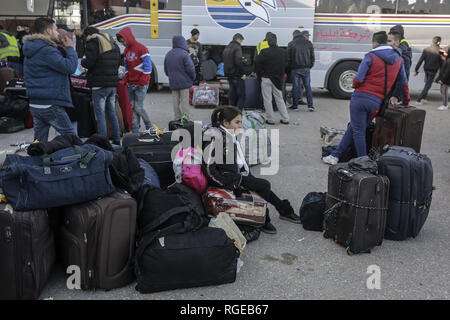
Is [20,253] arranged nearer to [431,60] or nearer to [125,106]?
[125,106]

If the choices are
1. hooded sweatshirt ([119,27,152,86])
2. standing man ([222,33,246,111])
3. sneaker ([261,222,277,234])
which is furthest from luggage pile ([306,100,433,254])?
standing man ([222,33,246,111])

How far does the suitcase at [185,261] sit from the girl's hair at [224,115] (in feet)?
4.56

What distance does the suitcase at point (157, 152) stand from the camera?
4.73 metres

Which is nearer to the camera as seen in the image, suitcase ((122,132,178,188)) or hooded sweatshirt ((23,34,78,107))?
suitcase ((122,132,178,188))

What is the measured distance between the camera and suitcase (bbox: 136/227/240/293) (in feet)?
10.3

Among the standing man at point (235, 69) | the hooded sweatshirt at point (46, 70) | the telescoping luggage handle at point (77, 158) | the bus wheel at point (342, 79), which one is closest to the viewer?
the telescoping luggage handle at point (77, 158)

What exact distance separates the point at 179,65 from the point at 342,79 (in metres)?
6.03

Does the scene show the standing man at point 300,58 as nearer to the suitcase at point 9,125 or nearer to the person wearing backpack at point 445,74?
the person wearing backpack at point 445,74

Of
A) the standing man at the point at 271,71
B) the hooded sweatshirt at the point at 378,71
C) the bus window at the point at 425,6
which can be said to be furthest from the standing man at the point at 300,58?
the hooded sweatshirt at the point at 378,71

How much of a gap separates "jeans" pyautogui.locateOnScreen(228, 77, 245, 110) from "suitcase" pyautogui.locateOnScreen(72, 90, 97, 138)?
3789 mm

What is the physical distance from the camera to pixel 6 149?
709 centimetres

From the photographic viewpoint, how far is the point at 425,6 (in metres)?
12.0

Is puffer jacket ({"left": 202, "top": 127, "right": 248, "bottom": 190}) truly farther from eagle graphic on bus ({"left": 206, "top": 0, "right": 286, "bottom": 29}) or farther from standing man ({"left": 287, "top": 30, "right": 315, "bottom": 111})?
eagle graphic on bus ({"left": 206, "top": 0, "right": 286, "bottom": 29})

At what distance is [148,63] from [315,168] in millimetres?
3288
